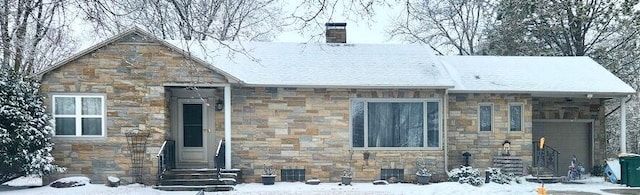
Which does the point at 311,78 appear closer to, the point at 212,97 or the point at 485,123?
the point at 212,97

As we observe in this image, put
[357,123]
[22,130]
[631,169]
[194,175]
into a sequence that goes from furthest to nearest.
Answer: [357,123] → [631,169] → [194,175] → [22,130]

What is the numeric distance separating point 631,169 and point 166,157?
38.6 feet

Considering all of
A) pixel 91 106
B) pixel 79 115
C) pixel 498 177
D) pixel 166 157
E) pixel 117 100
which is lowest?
pixel 498 177

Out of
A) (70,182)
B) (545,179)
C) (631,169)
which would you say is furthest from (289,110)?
(631,169)

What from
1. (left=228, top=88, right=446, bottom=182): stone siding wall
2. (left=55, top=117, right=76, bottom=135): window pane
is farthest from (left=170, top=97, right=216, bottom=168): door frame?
(left=55, top=117, right=76, bottom=135): window pane

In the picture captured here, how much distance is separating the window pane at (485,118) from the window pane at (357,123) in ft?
11.2

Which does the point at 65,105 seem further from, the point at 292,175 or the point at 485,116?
the point at 485,116

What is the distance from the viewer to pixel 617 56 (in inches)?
1071

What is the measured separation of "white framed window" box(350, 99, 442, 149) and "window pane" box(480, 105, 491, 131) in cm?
142

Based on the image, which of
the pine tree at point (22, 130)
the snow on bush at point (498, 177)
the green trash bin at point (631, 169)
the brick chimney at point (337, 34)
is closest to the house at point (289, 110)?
the pine tree at point (22, 130)

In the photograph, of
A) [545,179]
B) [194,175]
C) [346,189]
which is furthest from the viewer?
[545,179]

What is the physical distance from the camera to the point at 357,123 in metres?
16.8

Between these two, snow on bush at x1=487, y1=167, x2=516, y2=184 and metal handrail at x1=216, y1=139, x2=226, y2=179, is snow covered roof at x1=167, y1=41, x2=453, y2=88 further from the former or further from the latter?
snow on bush at x1=487, y1=167, x2=516, y2=184

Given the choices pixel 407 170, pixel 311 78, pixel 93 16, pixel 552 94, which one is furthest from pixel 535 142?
pixel 93 16
